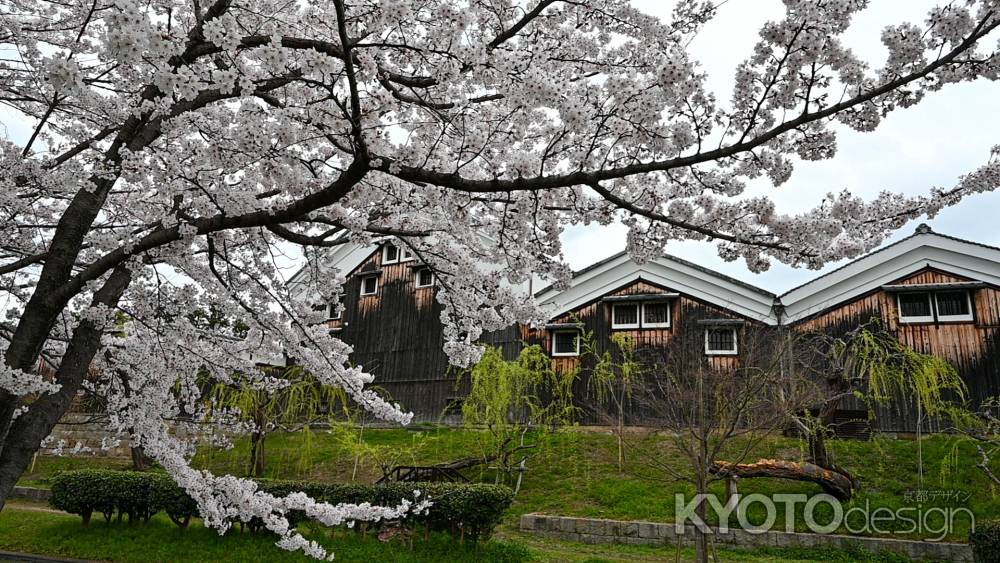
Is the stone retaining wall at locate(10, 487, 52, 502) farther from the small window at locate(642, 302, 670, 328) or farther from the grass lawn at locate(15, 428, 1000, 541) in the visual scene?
the small window at locate(642, 302, 670, 328)

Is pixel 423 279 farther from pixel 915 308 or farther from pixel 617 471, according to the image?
pixel 915 308

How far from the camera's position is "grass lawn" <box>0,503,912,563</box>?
8859 mm

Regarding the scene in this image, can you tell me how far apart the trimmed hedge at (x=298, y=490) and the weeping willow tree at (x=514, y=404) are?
9.69ft

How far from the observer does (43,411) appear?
4004 mm

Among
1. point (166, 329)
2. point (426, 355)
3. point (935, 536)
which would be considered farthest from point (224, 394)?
point (935, 536)

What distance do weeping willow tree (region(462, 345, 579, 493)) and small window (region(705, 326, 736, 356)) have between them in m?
3.16

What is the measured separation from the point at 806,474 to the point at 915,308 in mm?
5561

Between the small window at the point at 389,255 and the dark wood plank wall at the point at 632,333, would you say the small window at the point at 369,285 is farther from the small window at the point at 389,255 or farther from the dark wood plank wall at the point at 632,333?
the dark wood plank wall at the point at 632,333

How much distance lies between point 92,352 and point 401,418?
2224 mm

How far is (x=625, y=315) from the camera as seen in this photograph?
51.3ft

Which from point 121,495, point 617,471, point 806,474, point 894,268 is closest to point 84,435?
point 121,495

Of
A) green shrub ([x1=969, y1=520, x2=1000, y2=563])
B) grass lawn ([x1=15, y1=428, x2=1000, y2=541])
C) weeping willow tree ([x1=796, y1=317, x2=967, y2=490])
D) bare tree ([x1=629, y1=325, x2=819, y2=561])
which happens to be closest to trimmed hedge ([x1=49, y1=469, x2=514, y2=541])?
grass lawn ([x1=15, y1=428, x2=1000, y2=541])

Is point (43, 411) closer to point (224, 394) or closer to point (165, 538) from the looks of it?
point (165, 538)

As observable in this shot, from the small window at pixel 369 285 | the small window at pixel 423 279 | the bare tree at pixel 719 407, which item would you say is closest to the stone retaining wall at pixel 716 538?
the bare tree at pixel 719 407
